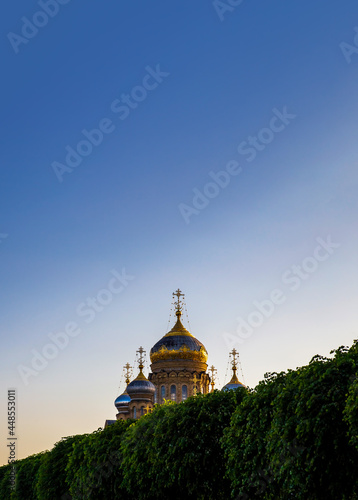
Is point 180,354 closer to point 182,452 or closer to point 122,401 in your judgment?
point 122,401

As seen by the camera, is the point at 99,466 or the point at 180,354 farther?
the point at 180,354

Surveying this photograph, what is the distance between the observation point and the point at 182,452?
2712 centimetres

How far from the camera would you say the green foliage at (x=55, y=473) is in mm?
43031

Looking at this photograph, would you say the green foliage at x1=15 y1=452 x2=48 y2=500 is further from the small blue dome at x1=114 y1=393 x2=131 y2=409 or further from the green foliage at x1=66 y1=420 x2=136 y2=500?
the small blue dome at x1=114 y1=393 x2=131 y2=409

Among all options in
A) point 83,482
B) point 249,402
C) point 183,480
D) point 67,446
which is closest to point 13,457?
point 67,446

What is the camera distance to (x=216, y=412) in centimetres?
2827

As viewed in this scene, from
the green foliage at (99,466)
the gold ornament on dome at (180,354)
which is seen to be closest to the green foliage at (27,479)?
the green foliage at (99,466)

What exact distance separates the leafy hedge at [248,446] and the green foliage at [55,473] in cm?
690

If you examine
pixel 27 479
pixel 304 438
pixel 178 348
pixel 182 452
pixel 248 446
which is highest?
pixel 178 348

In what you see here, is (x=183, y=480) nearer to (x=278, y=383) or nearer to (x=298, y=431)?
(x=278, y=383)

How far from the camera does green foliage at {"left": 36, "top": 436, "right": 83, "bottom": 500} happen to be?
43031 mm

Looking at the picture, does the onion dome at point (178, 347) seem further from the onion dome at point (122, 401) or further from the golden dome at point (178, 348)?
the onion dome at point (122, 401)

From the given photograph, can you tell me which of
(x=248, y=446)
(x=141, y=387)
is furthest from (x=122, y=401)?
(x=248, y=446)

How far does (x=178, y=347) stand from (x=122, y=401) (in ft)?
42.9
